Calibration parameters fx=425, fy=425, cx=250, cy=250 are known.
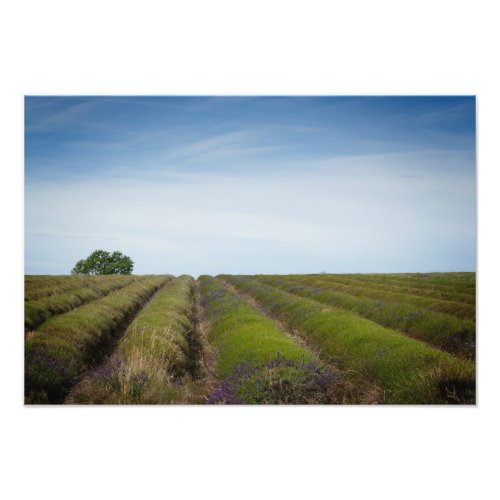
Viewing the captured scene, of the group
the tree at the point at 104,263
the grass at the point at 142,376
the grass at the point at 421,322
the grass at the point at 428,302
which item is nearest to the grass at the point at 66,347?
the grass at the point at 142,376

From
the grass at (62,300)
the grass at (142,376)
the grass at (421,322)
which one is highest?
the grass at (62,300)

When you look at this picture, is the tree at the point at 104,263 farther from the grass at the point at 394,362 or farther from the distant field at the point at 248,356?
the grass at the point at 394,362

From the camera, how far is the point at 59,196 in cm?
730

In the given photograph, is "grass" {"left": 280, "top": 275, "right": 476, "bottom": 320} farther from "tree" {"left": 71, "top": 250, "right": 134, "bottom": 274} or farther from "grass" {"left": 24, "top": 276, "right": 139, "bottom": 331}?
"grass" {"left": 24, "top": 276, "right": 139, "bottom": 331}

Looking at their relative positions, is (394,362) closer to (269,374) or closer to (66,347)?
(269,374)

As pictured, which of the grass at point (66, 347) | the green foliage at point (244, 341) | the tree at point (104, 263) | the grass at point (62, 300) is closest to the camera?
the grass at point (66, 347)

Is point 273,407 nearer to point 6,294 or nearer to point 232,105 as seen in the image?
point 6,294

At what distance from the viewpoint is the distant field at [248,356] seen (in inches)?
257

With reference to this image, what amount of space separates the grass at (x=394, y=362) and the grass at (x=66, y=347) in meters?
4.94

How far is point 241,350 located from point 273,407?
2.05 meters

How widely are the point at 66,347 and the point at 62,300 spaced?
3239 millimetres

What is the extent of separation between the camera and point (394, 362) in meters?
7.29

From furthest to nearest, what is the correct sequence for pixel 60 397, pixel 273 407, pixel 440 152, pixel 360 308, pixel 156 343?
pixel 360 308 < pixel 156 343 < pixel 440 152 < pixel 60 397 < pixel 273 407

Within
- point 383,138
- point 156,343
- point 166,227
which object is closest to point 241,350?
point 156,343
